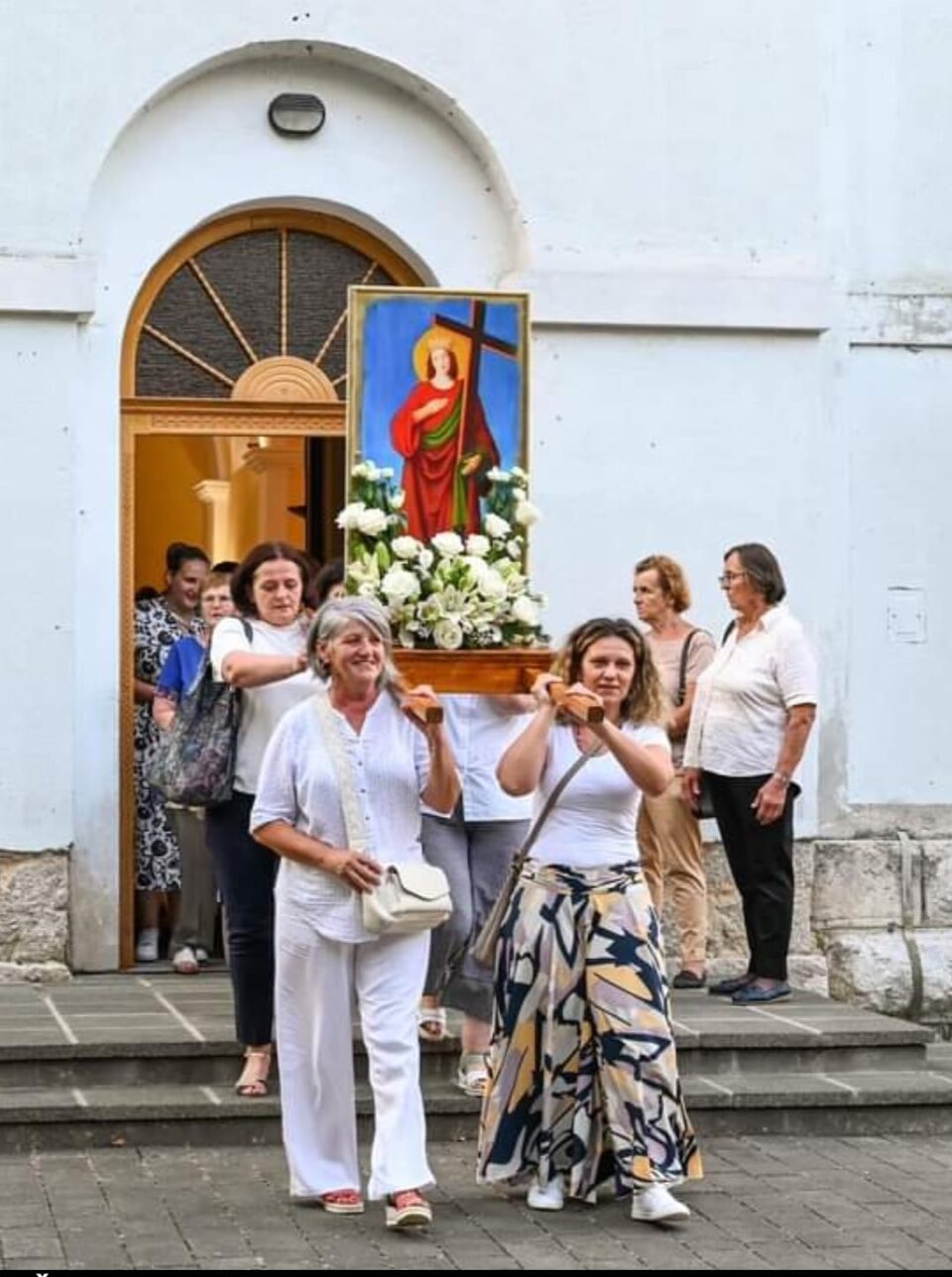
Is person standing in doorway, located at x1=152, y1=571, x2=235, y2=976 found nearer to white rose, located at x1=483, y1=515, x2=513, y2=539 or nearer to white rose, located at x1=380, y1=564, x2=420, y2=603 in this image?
white rose, located at x1=483, y1=515, x2=513, y2=539

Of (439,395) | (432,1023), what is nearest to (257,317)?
(439,395)

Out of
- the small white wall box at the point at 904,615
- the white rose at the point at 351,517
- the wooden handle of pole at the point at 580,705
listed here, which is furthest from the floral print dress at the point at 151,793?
the wooden handle of pole at the point at 580,705

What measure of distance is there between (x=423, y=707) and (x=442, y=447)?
2298 mm

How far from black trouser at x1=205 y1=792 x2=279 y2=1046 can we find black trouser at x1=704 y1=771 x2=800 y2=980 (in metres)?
2.31

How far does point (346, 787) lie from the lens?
25.7ft

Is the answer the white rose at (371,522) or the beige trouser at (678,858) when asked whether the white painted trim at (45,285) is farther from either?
the beige trouser at (678,858)

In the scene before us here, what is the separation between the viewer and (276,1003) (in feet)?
26.1

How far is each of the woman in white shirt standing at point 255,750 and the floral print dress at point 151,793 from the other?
2296 millimetres

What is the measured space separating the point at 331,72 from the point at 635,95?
1.32 meters

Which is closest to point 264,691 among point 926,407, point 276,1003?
point 276,1003

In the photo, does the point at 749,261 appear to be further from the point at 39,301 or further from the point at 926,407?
the point at 39,301

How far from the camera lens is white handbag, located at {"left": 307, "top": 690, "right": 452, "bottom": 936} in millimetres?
7645

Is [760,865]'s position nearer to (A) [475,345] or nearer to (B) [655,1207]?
(A) [475,345]

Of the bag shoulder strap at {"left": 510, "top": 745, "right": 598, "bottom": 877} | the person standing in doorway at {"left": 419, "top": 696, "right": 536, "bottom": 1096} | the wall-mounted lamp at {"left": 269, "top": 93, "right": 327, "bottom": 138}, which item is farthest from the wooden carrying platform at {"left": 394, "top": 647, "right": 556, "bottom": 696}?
the wall-mounted lamp at {"left": 269, "top": 93, "right": 327, "bottom": 138}
